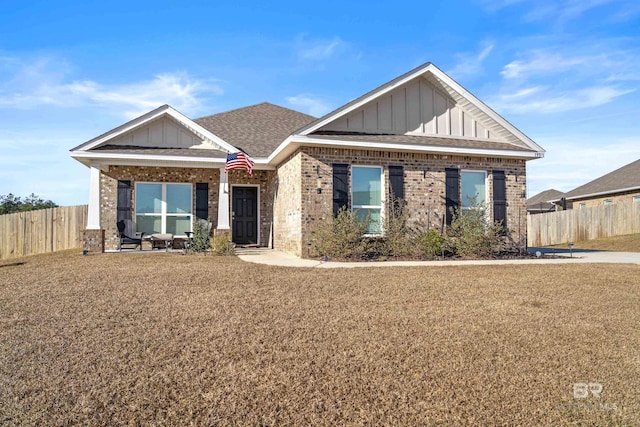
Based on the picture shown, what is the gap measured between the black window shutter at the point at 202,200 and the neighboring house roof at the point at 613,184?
22413 mm

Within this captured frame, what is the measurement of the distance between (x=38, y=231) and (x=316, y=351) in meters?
14.8

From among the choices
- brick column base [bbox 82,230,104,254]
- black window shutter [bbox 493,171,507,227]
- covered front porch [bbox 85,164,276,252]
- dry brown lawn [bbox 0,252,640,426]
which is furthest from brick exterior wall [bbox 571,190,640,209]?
brick column base [bbox 82,230,104,254]

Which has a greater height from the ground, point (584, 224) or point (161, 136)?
point (161, 136)

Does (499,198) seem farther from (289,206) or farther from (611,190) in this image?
(611,190)

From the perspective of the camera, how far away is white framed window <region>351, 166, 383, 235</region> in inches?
449

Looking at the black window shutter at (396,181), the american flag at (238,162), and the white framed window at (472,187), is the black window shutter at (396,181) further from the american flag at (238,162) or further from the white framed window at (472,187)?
the american flag at (238,162)

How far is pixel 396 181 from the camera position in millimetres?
11617

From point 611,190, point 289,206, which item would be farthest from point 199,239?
point 611,190

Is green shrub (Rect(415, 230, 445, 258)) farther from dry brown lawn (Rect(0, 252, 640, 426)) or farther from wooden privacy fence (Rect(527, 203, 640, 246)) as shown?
wooden privacy fence (Rect(527, 203, 640, 246))

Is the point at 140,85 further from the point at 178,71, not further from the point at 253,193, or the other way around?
the point at 253,193

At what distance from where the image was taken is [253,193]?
1474 cm

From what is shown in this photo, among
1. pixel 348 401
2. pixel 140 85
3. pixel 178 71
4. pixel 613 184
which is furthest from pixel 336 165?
pixel 613 184

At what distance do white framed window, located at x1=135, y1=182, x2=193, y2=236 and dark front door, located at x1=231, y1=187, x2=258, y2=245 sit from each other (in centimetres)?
152

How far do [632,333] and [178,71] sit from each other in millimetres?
10921
